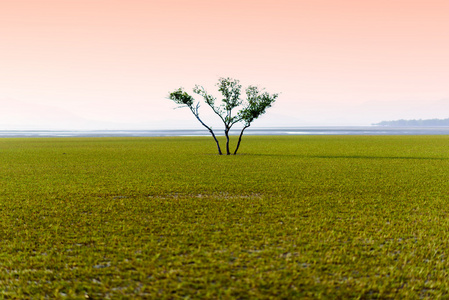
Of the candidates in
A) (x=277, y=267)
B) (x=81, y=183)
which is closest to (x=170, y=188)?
(x=81, y=183)

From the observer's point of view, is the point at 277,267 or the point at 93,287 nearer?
the point at 93,287

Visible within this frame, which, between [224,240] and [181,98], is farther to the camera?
[181,98]

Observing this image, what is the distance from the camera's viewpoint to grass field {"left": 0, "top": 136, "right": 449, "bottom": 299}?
5.62 metres

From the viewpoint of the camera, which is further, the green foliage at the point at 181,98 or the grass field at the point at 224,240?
the green foliage at the point at 181,98

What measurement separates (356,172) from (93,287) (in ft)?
55.3

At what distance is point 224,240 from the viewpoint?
25.8 feet

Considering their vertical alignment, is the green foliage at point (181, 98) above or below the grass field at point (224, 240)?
above

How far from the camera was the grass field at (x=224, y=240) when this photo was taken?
562 cm

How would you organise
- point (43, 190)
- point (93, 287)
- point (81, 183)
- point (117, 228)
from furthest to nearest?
point (81, 183) < point (43, 190) < point (117, 228) < point (93, 287)

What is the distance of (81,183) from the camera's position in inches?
642

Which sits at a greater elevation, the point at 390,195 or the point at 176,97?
the point at 176,97

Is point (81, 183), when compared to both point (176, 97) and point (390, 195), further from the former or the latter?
point (176, 97)

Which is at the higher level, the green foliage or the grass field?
the green foliage

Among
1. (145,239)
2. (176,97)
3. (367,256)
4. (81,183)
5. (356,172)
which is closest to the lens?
(367,256)
